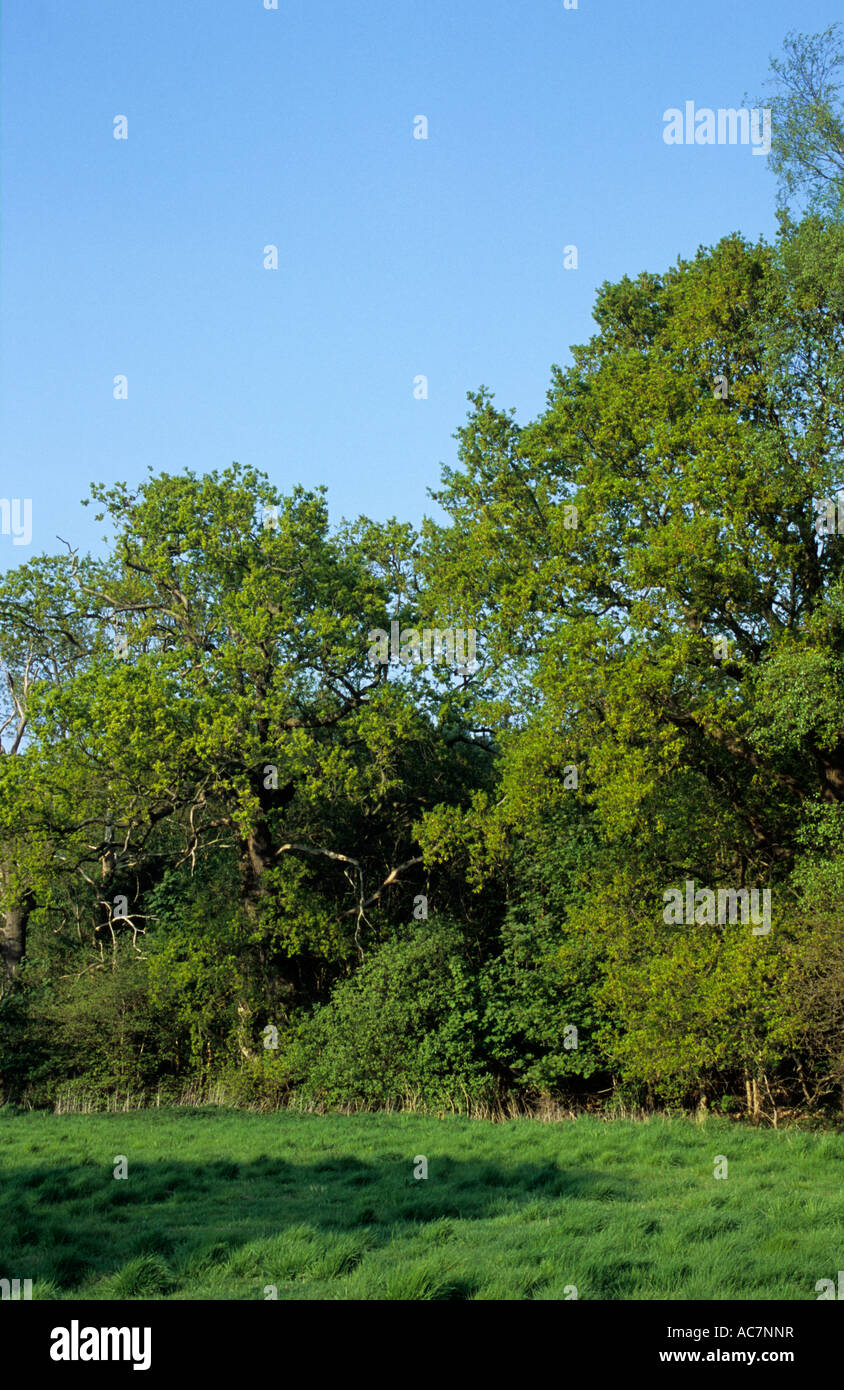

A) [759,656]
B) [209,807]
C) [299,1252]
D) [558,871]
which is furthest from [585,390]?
[299,1252]

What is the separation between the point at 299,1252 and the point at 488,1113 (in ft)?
46.5

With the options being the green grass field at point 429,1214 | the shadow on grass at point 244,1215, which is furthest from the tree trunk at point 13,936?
the shadow on grass at point 244,1215

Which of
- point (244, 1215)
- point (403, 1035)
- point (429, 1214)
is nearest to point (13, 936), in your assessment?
point (403, 1035)

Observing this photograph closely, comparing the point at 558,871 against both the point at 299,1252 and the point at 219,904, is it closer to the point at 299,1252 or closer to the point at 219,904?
the point at 219,904

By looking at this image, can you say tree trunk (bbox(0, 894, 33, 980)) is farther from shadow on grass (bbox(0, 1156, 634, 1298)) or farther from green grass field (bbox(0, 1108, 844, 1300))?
shadow on grass (bbox(0, 1156, 634, 1298))

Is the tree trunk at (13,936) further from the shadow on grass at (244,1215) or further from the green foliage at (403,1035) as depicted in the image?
the shadow on grass at (244,1215)

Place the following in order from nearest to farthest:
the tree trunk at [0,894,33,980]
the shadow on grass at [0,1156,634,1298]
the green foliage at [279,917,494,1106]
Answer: the shadow on grass at [0,1156,634,1298] < the green foliage at [279,917,494,1106] < the tree trunk at [0,894,33,980]

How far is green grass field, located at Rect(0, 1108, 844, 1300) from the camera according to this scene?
26.1ft

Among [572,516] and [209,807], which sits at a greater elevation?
[572,516]

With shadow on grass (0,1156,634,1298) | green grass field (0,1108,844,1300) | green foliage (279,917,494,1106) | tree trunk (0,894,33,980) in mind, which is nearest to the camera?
green grass field (0,1108,844,1300)

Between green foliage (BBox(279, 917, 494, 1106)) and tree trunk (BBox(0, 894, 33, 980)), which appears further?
tree trunk (BBox(0, 894, 33, 980))

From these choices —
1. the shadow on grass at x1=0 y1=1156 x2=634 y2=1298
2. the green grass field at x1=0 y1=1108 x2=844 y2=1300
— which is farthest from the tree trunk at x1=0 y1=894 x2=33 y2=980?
the shadow on grass at x1=0 y1=1156 x2=634 y2=1298
